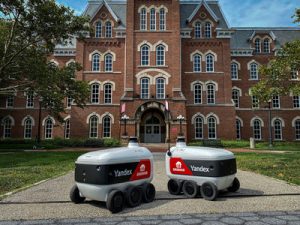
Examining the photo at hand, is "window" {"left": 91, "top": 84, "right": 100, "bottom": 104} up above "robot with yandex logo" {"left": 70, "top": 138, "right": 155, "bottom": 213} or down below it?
above

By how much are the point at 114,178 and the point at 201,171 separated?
215 cm

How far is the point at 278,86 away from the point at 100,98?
851 inches

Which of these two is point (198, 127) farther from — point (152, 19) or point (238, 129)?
point (152, 19)

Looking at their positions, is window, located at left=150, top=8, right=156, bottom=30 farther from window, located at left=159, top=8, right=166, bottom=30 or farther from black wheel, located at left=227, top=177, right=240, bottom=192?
black wheel, located at left=227, top=177, right=240, bottom=192

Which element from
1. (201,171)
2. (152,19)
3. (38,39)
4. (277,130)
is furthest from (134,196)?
(277,130)

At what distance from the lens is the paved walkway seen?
4820 mm

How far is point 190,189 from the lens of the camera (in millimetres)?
6781

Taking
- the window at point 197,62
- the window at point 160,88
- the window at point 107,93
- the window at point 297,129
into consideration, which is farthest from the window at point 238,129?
the window at point 107,93

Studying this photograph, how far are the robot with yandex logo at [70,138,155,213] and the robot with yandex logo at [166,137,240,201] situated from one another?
3.02 feet

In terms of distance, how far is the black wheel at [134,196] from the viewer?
19.2 feet

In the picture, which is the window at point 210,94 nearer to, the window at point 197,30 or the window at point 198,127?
the window at point 198,127

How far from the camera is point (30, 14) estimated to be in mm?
16266

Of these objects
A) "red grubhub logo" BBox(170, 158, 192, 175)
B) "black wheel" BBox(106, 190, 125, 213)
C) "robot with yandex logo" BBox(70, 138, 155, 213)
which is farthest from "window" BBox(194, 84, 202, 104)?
"black wheel" BBox(106, 190, 125, 213)

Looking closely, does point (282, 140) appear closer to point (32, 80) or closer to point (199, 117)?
point (199, 117)
